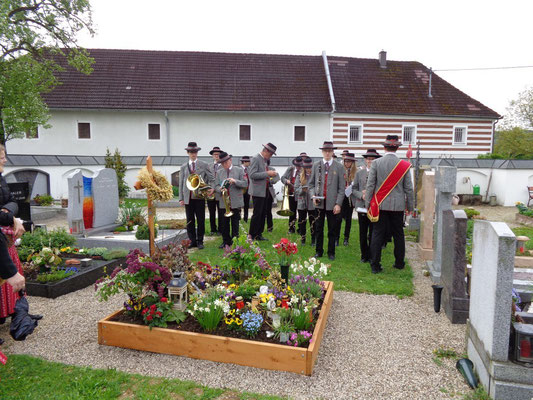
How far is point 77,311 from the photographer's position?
222 inches

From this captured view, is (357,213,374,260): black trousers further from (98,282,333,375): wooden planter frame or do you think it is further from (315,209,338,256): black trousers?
(98,282,333,375): wooden planter frame

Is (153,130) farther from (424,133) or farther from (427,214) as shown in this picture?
(427,214)

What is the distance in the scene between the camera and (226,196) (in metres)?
9.05

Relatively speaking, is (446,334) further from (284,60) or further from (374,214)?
(284,60)

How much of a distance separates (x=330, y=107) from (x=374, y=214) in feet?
62.9

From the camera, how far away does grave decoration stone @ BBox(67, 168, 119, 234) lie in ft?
30.3

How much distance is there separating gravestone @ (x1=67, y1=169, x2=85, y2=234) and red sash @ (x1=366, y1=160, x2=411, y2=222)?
6.64 metres

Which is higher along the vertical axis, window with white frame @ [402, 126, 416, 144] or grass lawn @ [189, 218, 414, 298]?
window with white frame @ [402, 126, 416, 144]

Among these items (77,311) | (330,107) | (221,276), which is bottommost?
(77,311)

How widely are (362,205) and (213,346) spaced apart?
5137mm

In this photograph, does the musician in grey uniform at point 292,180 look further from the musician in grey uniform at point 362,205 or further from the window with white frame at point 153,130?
the window with white frame at point 153,130

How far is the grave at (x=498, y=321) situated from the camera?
131 inches

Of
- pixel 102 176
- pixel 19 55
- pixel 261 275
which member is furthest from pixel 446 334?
pixel 19 55

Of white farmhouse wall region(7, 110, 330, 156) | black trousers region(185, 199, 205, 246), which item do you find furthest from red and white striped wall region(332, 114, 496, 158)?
black trousers region(185, 199, 205, 246)
